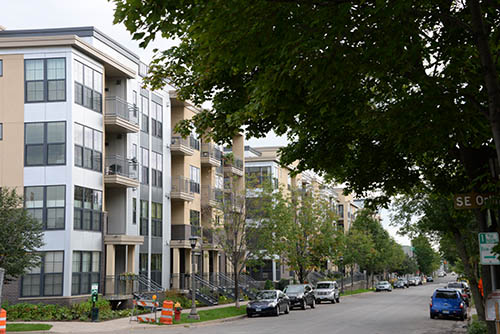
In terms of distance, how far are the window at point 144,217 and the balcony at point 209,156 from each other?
942 centimetres

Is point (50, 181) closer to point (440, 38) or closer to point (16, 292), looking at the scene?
point (16, 292)

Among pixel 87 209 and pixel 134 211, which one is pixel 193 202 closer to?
pixel 134 211

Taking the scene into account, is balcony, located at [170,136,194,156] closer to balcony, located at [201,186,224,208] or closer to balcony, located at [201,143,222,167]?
balcony, located at [201,143,222,167]

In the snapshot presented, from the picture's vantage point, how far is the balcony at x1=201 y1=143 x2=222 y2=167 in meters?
47.8

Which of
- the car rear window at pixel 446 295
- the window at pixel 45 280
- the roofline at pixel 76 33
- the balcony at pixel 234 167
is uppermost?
the roofline at pixel 76 33

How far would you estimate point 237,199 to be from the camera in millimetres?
40594

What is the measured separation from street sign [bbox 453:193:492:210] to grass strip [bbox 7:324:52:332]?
61.7 ft

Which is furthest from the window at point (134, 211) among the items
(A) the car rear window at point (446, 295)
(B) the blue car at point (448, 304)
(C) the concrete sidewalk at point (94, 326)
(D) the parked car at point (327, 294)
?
(D) the parked car at point (327, 294)

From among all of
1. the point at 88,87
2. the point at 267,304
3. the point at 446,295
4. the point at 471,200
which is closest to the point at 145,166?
the point at 88,87

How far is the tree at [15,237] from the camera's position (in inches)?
950

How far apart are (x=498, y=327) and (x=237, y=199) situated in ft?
105

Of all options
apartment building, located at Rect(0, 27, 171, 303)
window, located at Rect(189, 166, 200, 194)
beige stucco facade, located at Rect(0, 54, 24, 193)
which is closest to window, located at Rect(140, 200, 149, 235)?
apartment building, located at Rect(0, 27, 171, 303)

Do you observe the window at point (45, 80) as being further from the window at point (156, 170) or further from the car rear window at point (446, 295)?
the car rear window at point (446, 295)

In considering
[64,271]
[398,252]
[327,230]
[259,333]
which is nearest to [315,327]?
[259,333]
